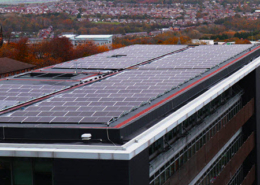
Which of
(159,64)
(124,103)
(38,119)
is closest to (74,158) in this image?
(38,119)

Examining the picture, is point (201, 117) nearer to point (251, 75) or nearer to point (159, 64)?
point (159, 64)

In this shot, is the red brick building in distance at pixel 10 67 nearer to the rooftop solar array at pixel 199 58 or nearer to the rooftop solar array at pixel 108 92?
the rooftop solar array at pixel 199 58

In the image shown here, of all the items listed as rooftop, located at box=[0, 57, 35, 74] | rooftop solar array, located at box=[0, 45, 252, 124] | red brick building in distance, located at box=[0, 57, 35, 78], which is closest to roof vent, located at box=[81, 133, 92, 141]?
rooftop solar array, located at box=[0, 45, 252, 124]

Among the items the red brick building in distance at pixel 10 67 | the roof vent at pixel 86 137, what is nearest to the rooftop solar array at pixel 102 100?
the roof vent at pixel 86 137

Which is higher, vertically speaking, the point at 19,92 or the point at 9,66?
the point at 19,92

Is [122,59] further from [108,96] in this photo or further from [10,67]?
[10,67]

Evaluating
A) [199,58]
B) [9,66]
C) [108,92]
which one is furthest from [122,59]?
[9,66]
